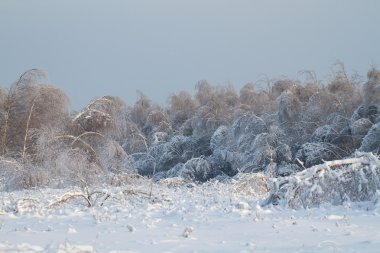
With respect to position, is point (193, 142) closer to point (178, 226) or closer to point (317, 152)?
point (317, 152)

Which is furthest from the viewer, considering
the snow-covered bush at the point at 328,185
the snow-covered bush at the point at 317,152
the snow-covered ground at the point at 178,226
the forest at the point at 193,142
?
the snow-covered bush at the point at 317,152

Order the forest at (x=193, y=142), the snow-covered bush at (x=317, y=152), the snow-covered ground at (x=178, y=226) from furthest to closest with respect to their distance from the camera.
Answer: the snow-covered bush at (x=317, y=152), the forest at (x=193, y=142), the snow-covered ground at (x=178, y=226)

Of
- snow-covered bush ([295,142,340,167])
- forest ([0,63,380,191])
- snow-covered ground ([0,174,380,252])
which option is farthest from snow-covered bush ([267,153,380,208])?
snow-covered bush ([295,142,340,167])

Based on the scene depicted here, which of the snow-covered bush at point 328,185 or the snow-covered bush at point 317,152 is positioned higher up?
the snow-covered bush at point 328,185

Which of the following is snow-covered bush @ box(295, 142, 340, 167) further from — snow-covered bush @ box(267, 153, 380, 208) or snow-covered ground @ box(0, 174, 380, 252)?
snow-covered bush @ box(267, 153, 380, 208)

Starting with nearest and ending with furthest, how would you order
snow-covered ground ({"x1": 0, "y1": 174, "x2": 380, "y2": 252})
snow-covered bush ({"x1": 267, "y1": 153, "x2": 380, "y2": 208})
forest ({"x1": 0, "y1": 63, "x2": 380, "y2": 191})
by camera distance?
snow-covered ground ({"x1": 0, "y1": 174, "x2": 380, "y2": 252}) → snow-covered bush ({"x1": 267, "y1": 153, "x2": 380, "y2": 208}) → forest ({"x1": 0, "y1": 63, "x2": 380, "y2": 191})

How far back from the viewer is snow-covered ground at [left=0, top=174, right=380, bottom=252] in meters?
6.30

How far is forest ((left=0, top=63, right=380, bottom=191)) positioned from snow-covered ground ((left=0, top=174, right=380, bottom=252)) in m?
8.22

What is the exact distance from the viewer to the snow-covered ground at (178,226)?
6.30m

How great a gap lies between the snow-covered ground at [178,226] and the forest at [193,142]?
324 inches

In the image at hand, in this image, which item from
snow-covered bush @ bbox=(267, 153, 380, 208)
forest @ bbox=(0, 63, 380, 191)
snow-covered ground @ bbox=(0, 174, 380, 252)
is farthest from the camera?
forest @ bbox=(0, 63, 380, 191)

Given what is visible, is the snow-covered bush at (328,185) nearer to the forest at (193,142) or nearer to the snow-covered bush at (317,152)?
the forest at (193,142)

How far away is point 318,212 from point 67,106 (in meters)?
18.5

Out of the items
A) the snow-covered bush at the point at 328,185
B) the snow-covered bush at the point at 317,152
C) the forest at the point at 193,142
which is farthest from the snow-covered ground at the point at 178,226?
the snow-covered bush at the point at 317,152
